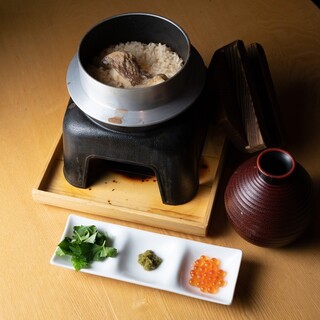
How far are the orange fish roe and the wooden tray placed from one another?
0.09 m

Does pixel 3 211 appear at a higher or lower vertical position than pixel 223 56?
lower

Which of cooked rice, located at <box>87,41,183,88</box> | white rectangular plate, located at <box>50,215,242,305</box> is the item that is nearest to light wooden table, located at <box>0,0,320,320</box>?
white rectangular plate, located at <box>50,215,242,305</box>

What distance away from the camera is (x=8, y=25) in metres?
1.94

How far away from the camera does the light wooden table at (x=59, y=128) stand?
137cm

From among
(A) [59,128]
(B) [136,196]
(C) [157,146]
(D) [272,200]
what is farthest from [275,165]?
(A) [59,128]

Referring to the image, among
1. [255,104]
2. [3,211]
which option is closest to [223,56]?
[255,104]

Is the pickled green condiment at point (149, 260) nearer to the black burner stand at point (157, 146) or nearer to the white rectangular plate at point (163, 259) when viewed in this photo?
the white rectangular plate at point (163, 259)

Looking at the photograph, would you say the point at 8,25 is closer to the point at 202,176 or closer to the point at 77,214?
the point at 77,214

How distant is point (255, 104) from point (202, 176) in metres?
0.24

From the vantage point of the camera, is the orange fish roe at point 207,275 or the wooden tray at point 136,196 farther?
the wooden tray at point 136,196

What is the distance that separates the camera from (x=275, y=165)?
135 cm

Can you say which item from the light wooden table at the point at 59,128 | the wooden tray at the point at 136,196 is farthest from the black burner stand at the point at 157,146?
the light wooden table at the point at 59,128

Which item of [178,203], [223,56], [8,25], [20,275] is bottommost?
[20,275]

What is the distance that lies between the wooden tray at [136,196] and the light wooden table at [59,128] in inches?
1.7
